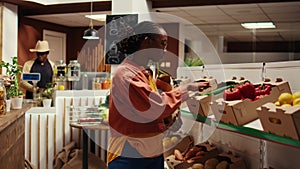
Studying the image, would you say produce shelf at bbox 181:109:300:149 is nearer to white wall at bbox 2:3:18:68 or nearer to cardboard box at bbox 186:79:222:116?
cardboard box at bbox 186:79:222:116

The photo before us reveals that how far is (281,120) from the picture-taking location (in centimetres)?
125

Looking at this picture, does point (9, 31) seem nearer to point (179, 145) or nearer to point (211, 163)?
point (179, 145)

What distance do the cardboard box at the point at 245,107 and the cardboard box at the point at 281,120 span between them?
0.19 meters

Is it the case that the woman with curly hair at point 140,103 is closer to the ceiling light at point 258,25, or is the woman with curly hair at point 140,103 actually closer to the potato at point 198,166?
the potato at point 198,166

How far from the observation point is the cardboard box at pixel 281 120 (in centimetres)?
120

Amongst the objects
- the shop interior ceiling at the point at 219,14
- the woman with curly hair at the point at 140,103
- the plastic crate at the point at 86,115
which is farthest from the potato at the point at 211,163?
Result: the shop interior ceiling at the point at 219,14

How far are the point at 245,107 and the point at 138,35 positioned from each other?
0.75 metres

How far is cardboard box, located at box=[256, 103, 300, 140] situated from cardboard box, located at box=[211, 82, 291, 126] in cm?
19

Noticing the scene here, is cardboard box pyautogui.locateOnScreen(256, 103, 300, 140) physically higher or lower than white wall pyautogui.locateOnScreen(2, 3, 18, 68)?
lower

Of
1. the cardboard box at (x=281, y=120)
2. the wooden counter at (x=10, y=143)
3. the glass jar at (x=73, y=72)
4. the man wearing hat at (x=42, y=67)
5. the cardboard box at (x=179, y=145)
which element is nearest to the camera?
the cardboard box at (x=281, y=120)

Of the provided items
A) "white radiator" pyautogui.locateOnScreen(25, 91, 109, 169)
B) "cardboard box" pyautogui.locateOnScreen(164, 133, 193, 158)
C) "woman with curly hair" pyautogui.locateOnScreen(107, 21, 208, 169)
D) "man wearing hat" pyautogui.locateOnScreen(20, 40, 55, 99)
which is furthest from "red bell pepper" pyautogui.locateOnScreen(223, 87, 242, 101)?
"man wearing hat" pyautogui.locateOnScreen(20, 40, 55, 99)

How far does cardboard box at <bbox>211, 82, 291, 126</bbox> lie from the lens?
5.13 ft

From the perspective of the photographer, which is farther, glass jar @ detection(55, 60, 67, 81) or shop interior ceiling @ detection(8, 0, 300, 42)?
shop interior ceiling @ detection(8, 0, 300, 42)

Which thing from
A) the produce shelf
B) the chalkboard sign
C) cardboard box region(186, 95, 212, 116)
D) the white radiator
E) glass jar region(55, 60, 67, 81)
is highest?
the chalkboard sign
